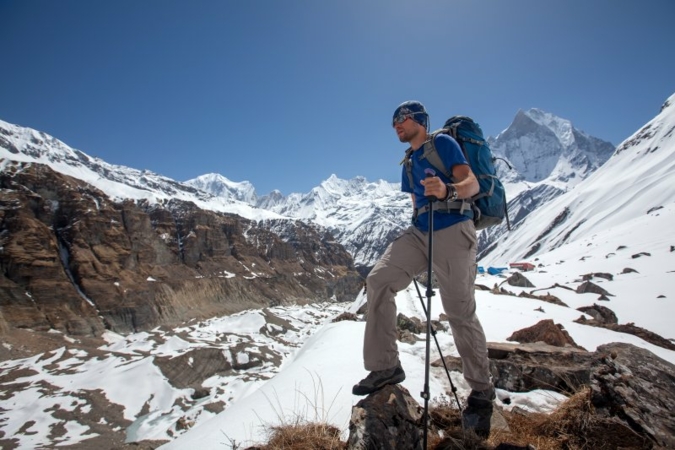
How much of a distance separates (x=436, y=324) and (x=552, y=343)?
9.17 feet

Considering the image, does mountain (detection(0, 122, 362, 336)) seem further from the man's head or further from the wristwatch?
the wristwatch

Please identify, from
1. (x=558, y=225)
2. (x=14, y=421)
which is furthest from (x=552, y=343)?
(x=558, y=225)

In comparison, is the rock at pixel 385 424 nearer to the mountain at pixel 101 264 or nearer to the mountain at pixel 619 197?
the mountain at pixel 619 197

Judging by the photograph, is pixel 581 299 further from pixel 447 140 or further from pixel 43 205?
pixel 43 205

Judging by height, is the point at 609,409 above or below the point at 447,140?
below

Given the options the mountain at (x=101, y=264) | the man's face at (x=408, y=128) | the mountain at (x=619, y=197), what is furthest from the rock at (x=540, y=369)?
the mountain at (x=101, y=264)

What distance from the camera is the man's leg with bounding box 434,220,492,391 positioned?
3.54 meters

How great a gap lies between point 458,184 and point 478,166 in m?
0.70

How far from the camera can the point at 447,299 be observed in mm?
3615

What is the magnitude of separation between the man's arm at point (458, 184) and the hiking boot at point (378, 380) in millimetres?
1993

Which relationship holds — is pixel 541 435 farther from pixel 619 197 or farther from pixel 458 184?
pixel 619 197

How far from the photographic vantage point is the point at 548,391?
15.1 ft

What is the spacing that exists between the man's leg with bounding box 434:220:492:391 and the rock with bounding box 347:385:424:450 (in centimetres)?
82

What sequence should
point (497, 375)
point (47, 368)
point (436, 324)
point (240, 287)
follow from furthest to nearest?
point (240, 287) < point (47, 368) < point (436, 324) < point (497, 375)
